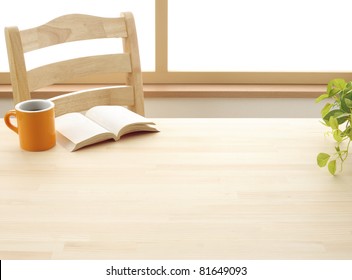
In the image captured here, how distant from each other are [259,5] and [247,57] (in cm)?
24

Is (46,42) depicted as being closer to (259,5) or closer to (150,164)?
(150,164)

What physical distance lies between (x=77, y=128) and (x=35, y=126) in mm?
126

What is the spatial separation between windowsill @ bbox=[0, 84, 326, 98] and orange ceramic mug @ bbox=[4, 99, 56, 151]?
1012 millimetres

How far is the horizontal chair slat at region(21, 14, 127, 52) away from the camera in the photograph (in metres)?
1.56

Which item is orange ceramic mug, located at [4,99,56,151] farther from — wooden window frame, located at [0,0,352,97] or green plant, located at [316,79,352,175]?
wooden window frame, located at [0,0,352,97]

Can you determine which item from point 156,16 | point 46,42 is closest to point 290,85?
point 156,16

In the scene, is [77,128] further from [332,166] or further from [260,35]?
[260,35]

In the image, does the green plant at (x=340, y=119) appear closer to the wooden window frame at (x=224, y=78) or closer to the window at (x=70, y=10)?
the wooden window frame at (x=224, y=78)

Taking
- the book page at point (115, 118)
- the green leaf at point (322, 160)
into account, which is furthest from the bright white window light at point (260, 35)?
the green leaf at point (322, 160)

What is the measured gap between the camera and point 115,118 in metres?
1.38

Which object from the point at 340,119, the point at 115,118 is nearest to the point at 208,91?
the point at 115,118

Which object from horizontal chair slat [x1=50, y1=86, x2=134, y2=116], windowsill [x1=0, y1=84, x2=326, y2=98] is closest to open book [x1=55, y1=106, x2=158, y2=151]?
horizontal chair slat [x1=50, y1=86, x2=134, y2=116]

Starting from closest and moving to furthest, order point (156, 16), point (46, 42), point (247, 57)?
1. point (46, 42)
2. point (156, 16)
3. point (247, 57)

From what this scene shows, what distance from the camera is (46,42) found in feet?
5.25
